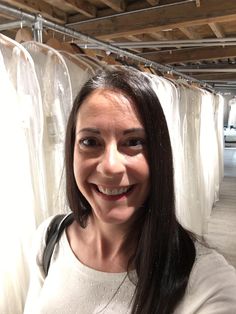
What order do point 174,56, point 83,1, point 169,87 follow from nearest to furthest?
point 169,87
point 83,1
point 174,56

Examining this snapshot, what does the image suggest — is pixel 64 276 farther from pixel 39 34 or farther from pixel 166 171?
pixel 39 34

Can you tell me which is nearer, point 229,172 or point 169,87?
point 169,87

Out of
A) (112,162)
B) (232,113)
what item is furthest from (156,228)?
Result: (232,113)

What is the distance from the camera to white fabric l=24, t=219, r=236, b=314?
1.88 feet

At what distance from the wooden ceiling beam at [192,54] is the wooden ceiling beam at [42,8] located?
5.44 ft

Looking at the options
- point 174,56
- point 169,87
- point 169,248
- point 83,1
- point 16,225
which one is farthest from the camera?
point 174,56

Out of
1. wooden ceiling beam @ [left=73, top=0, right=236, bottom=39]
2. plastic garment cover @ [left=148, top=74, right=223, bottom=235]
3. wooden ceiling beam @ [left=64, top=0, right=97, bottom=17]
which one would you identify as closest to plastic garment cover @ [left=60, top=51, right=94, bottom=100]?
plastic garment cover @ [left=148, top=74, right=223, bottom=235]

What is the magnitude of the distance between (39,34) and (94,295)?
3.90 feet

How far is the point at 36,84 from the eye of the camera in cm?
121

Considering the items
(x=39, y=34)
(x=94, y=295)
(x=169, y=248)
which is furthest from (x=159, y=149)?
(x=39, y=34)

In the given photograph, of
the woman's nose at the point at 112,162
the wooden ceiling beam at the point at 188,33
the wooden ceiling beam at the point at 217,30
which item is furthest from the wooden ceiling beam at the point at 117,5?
the woman's nose at the point at 112,162

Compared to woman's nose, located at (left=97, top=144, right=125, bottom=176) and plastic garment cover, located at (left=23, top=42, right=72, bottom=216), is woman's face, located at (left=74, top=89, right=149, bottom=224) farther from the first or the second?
plastic garment cover, located at (left=23, top=42, right=72, bottom=216)

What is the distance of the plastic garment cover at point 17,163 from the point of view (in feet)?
3.66

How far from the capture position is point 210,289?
57cm
